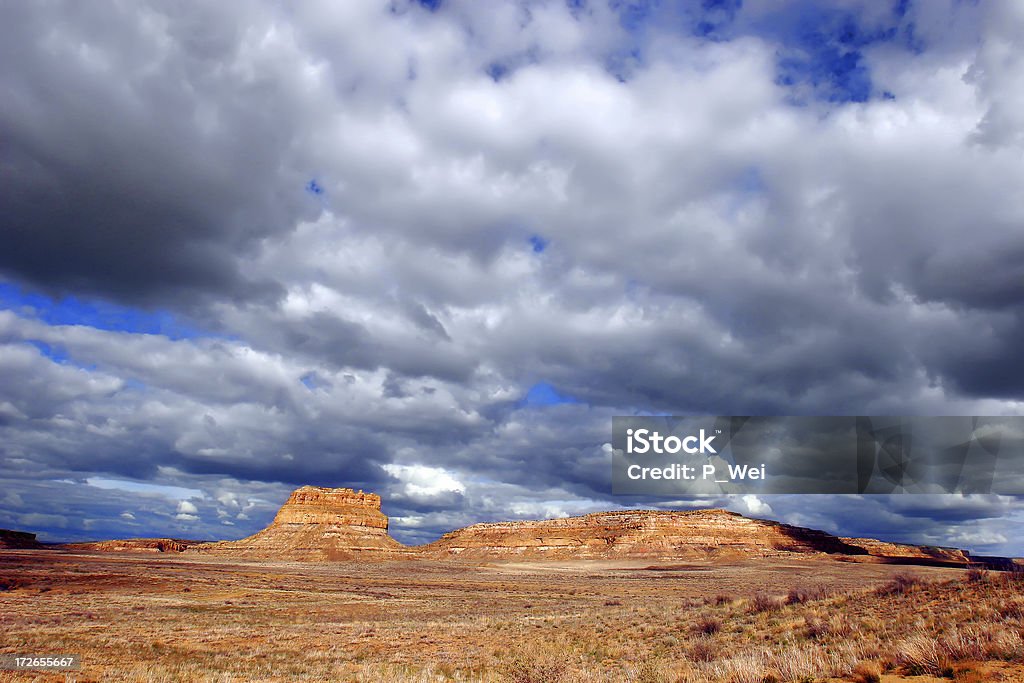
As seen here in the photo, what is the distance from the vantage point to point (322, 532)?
149 m

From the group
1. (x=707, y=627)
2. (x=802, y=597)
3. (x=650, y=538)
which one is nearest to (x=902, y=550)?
(x=650, y=538)

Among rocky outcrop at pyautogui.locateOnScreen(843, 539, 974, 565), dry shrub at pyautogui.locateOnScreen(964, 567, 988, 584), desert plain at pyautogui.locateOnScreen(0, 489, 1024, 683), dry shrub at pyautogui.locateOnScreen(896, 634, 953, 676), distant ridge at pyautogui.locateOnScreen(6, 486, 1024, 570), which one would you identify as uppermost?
dry shrub at pyautogui.locateOnScreen(896, 634, 953, 676)

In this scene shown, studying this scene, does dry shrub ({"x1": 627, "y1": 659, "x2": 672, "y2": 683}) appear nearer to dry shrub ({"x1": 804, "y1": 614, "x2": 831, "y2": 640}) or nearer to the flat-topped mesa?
dry shrub ({"x1": 804, "y1": 614, "x2": 831, "y2": 640})

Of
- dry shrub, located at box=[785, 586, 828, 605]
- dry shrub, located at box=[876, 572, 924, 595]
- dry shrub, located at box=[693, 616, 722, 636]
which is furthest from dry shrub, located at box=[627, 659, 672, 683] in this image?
dry shrub, located at box=[876, 572, 924, 595]

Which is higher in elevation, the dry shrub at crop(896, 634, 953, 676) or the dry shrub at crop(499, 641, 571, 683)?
the dry shrub at crop(896, 634, 953, 676)

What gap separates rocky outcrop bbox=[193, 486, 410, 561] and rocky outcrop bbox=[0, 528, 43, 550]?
115 feet

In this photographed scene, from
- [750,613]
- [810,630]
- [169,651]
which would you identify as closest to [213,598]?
[169,651]

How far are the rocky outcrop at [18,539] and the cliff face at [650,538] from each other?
3791 inches

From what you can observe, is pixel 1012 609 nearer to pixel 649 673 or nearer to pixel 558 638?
pixel 649 673

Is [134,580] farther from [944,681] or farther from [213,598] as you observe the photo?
[944,681]

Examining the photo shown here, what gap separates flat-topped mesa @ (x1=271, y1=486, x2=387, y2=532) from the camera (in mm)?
157250

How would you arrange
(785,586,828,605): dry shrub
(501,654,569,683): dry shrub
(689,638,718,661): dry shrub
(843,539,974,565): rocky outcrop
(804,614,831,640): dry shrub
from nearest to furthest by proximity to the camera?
(501,654,569,683): dry shrub
(689,638,718,661): dry shrub
(804,614,831,640): dry shrub
(785,586,828,605): dry shrub
(843,539,974,565): rocky outcrop

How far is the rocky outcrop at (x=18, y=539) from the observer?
140 metres

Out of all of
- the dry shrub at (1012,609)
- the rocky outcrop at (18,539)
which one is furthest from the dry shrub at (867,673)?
the rocky outcrop at (18,539)
